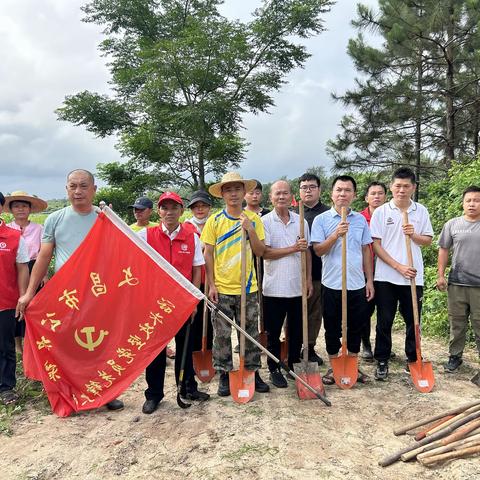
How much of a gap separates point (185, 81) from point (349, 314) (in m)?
16.2

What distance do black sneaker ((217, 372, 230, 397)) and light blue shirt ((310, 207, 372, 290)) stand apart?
4.62 feet

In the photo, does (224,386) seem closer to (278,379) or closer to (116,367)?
(278,379)

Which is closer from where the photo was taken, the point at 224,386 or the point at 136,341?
the point at 136,341

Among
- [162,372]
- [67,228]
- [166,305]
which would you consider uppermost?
[67,228]

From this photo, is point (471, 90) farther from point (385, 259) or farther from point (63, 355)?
point (63, 355)

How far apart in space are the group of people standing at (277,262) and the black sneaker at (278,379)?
0.01 meters

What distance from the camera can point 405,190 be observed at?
4.26m

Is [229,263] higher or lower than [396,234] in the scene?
lower

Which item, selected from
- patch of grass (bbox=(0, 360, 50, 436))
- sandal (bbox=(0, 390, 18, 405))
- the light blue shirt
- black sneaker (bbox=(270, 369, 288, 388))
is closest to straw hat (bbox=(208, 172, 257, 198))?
the light blue shirt

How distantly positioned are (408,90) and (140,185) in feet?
43.9

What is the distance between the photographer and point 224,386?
408cm

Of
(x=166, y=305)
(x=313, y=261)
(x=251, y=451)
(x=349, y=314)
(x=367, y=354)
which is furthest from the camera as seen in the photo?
(x=367, y=354)

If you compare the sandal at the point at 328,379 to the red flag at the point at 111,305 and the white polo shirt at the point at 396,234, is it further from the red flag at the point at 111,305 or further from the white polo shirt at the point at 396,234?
the red flag at the point at 111,305

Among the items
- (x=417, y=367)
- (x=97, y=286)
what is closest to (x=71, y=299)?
(x=97, y=286)
